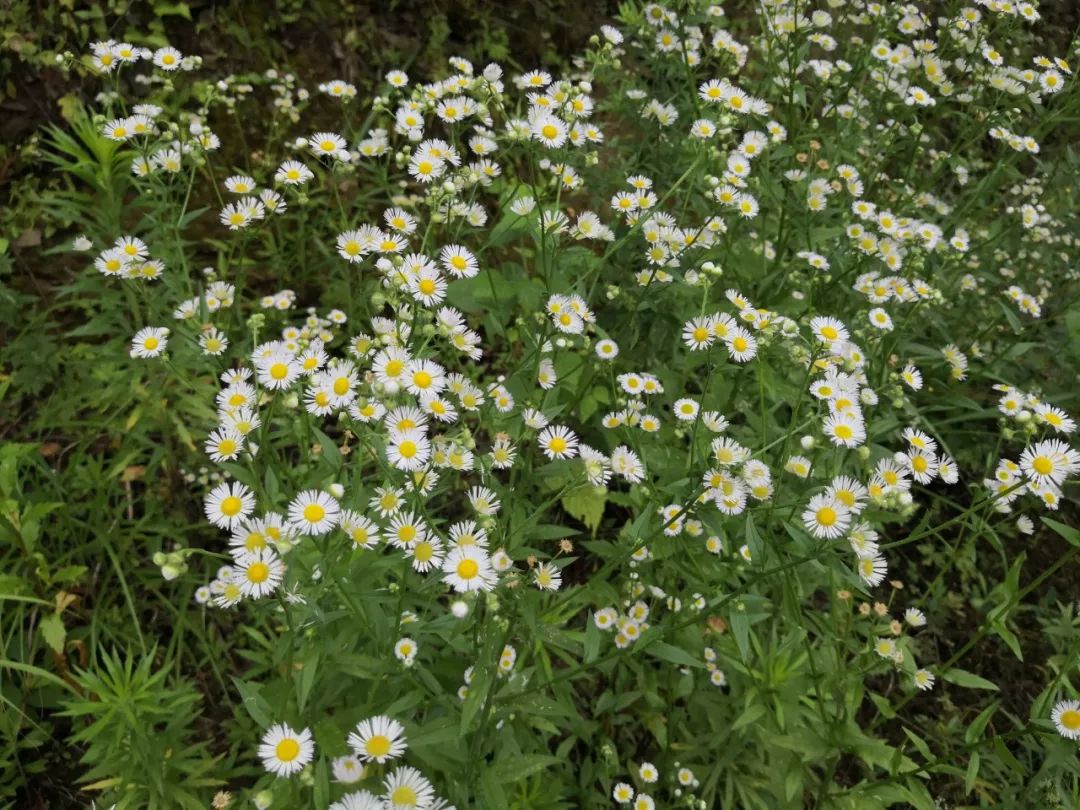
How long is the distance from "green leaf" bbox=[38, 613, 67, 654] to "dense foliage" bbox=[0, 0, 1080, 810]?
0.5 inches

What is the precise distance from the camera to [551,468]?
2127 millimetres

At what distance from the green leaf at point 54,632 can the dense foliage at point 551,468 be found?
13mm

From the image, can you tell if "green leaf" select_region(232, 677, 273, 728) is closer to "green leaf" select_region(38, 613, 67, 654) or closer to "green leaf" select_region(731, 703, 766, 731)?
"green leaf" select_region(38, 613, 67, 654)

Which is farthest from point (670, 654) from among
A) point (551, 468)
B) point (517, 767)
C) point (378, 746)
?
point (378, 746)

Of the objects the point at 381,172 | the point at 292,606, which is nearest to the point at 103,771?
the point at 292,606

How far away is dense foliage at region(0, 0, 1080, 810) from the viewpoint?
1910 millimetres

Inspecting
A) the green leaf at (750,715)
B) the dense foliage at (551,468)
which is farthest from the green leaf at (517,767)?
the green leaf at (750,715)

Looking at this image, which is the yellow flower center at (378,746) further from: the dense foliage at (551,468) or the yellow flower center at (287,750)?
the yellow flower center at (287,750)

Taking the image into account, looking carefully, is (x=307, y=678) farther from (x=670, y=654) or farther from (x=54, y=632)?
(x=54, y=632)

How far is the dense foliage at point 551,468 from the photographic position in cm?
191

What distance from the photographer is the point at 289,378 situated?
1958 millimetres

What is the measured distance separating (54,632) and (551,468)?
1850 millimetres

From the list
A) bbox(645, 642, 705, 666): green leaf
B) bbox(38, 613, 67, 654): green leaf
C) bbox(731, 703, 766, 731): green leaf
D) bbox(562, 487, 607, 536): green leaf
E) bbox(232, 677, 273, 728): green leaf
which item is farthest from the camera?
bbox(562, 487, 607, 536): green leaf

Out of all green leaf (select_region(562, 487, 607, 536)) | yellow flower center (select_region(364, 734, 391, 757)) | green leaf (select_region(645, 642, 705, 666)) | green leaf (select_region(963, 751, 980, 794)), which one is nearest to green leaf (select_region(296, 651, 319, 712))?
yellow flower center (select_region(364, 734, 391, 757))
